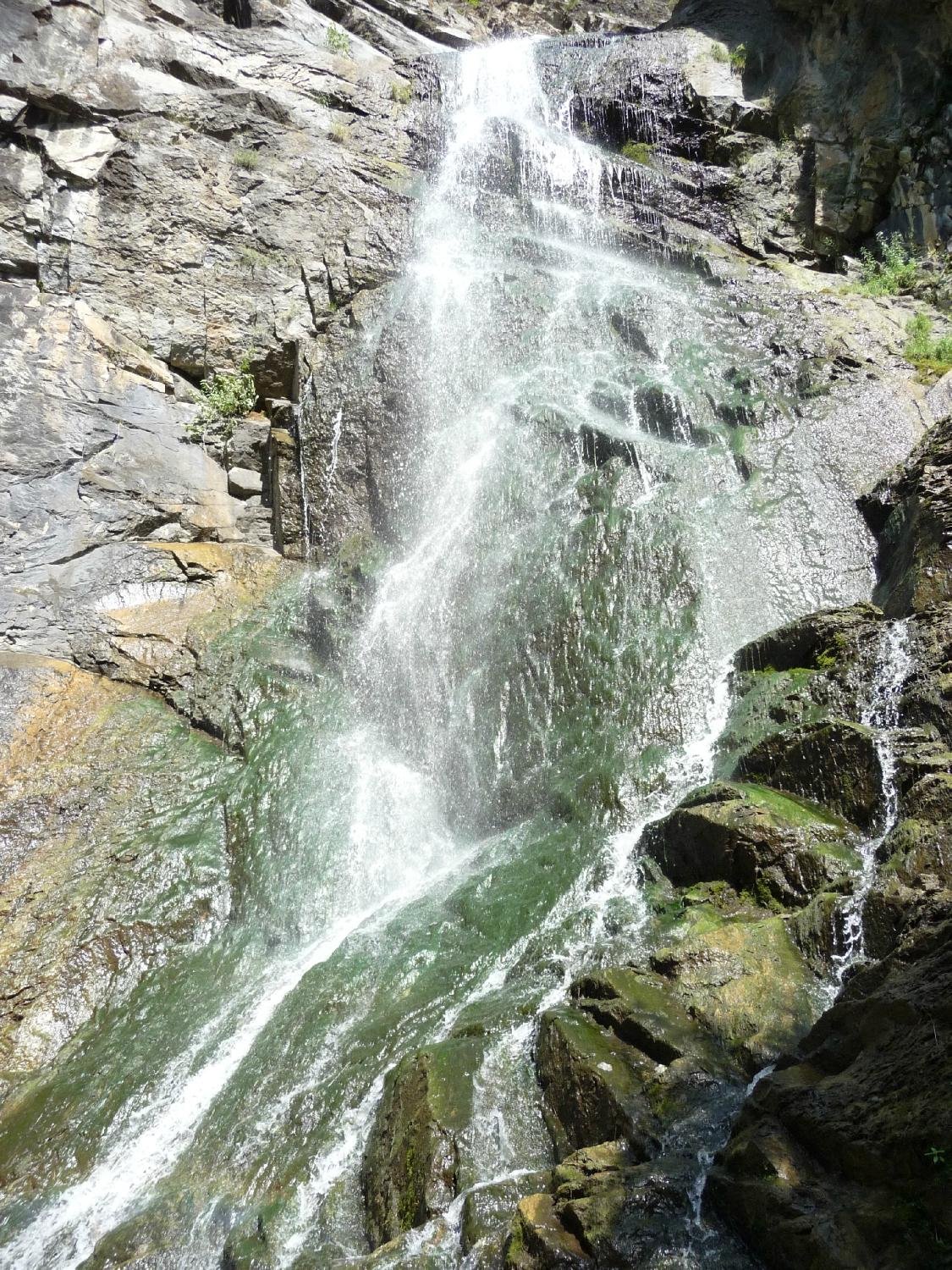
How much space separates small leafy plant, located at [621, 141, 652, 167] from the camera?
1789 cm

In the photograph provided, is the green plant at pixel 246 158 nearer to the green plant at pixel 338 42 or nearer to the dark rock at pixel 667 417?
the green plant at pixel 338 42

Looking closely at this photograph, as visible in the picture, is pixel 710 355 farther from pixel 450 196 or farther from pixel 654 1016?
pixel 654 1016

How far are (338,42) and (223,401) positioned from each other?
1051 centimetres

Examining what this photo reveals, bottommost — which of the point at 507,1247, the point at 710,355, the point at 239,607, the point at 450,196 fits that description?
the point at 239,607

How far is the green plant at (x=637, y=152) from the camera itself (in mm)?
17891

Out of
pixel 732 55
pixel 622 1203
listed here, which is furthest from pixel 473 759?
pixel 732 55

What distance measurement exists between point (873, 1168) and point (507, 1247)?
5.30ft

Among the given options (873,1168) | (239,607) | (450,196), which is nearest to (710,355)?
(450,196)

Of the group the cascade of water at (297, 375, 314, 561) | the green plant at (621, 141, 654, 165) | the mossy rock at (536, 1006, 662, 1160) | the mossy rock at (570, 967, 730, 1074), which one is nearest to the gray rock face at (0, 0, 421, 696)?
the cascade of water at (297, 375, 314, 561)

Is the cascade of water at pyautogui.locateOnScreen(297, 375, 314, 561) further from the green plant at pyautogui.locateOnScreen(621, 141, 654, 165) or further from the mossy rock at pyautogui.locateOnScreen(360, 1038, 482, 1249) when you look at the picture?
the green plant at pyautogui.locateOnScreen(621, 141, 654, 165)

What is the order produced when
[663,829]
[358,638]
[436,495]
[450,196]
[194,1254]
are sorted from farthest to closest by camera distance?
[450,196] → [436,495] → [358,638] → [663,829] → [194,1254]

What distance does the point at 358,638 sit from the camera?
1031cm

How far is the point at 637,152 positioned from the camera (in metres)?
18.0

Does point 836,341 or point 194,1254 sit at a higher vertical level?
point 836,341
